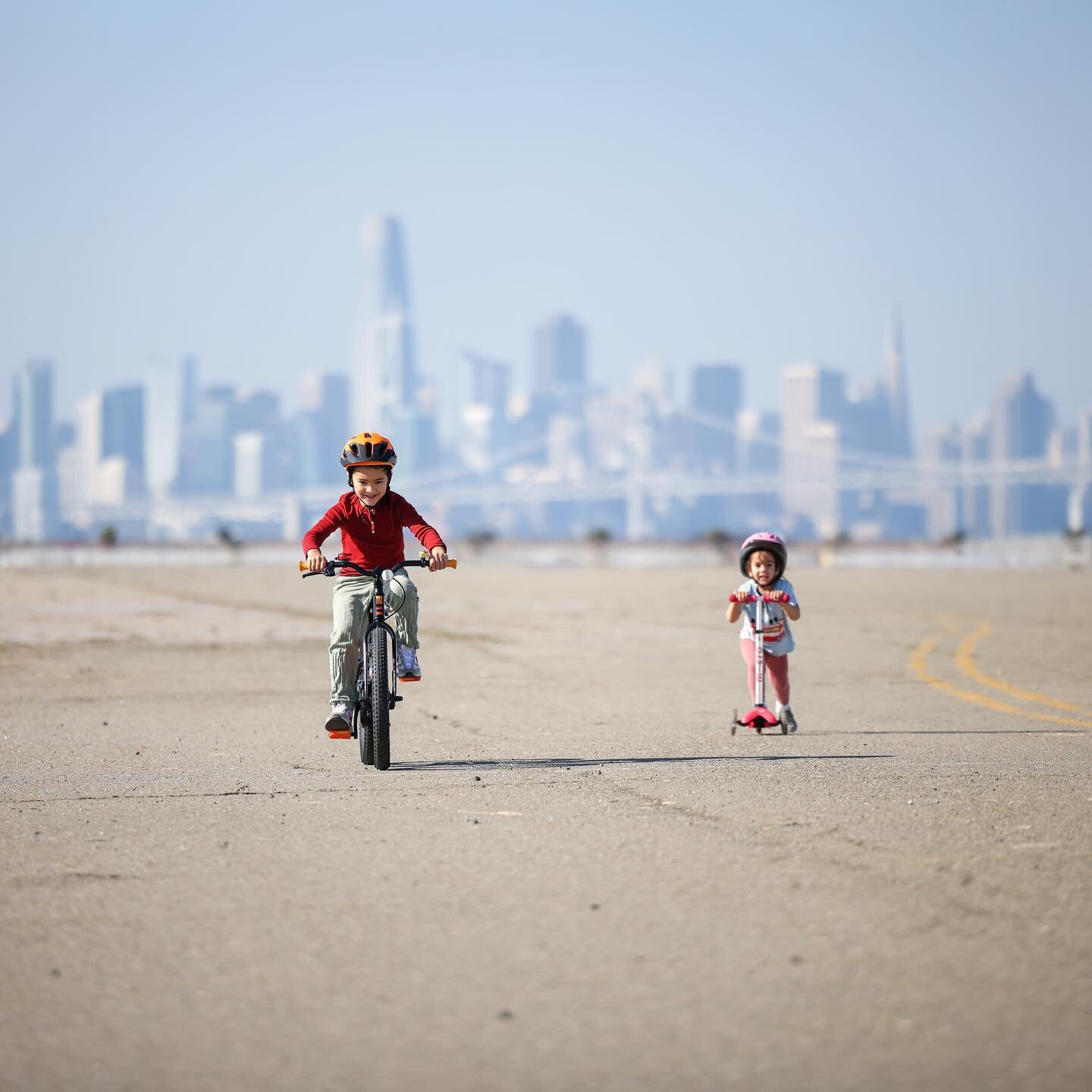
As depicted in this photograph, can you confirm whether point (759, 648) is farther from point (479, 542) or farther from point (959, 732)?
point (479, 542)

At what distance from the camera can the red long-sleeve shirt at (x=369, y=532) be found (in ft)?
24.8

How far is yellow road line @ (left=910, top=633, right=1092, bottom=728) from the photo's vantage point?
9570 mm

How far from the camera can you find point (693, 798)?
252 inches

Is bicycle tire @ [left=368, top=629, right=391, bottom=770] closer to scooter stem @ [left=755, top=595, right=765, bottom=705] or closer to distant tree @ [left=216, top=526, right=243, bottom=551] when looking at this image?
scooter stem @ [left=755, top=595, right=765, bottom=705]

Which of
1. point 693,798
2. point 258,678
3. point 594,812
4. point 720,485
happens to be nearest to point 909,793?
point 693,798

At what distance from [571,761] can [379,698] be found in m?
0.95

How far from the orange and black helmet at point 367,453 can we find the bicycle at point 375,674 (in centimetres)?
43

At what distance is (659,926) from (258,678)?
835cm

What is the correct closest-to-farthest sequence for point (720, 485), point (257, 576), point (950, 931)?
point (950, 931) → point (257, 576) → point (720, 485)

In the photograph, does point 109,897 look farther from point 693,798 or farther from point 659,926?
point 693,798

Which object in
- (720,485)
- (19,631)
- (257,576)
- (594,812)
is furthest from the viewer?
(720,485)

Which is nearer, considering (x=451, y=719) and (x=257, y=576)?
(x=451, y=719)

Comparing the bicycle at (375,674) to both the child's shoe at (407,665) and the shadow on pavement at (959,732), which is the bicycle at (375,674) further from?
the shadow on pavement at (959,732)

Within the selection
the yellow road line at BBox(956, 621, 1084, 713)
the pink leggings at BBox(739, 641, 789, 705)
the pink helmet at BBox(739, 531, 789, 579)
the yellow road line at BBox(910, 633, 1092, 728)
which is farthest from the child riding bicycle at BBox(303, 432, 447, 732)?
the yellow road line at BBox(956, 621, 1084, 713)
